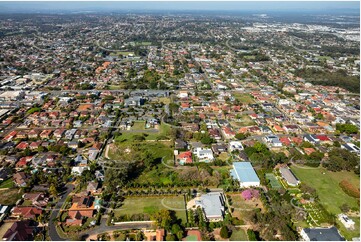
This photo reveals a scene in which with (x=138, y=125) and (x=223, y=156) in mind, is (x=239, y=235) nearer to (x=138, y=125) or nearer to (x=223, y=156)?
(x=223, y=156)

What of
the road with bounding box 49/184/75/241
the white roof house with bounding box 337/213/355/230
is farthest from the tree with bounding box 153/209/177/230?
the white roof house with bounding box 337/213/355/230

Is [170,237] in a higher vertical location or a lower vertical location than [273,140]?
lower

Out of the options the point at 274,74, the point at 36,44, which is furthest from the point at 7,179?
the point at 36,44

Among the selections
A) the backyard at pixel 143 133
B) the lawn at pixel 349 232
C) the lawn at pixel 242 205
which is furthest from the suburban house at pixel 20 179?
the lawn at pixel 349 232

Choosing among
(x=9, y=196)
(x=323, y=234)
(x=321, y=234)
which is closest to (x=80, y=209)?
(x=9, y=196)

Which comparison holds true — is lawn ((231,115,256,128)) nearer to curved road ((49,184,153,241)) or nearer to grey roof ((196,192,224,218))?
grey roof ((196,192,224,218))
